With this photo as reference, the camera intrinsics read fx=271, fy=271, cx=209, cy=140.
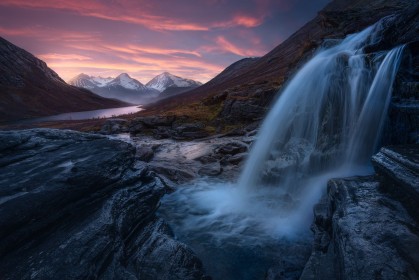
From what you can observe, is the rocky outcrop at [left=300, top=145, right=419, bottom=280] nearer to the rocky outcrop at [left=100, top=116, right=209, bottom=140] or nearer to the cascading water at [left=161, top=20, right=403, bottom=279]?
the cascading water at [left=161, top=20, right=403, bottom=279]

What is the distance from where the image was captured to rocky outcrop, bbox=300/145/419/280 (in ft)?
15.0

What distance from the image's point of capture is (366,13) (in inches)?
947

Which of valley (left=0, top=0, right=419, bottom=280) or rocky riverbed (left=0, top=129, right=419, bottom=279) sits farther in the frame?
valley (left=0, top=0, right=419, bottom=280)

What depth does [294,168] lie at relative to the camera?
10.9 meters

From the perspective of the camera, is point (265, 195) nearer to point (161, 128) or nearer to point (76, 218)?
point (76, 218)

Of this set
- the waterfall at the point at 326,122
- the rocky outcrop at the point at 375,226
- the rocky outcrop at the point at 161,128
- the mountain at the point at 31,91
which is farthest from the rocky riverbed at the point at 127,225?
the mountain at the point at 31,91

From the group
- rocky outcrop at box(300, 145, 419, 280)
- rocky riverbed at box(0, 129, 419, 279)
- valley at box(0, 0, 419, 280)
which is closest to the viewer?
rocky outcrop at box(300, 145, 419, 280)

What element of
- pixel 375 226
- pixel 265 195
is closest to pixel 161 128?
pixel 265 195

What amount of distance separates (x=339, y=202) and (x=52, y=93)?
164073 millimetres

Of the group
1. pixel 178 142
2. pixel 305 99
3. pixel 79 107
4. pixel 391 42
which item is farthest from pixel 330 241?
pixel 79 107

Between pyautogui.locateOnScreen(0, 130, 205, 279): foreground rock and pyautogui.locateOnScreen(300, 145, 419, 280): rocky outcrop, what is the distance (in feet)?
9.99

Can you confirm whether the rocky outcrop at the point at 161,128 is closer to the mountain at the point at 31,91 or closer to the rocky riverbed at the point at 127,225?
the rocky riverbed at the point at 127,225

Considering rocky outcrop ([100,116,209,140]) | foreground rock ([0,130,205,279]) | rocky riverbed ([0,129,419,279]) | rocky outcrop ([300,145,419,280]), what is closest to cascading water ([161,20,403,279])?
rocky riverbed ([0,129,419,279])

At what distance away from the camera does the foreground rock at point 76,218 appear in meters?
5.48
